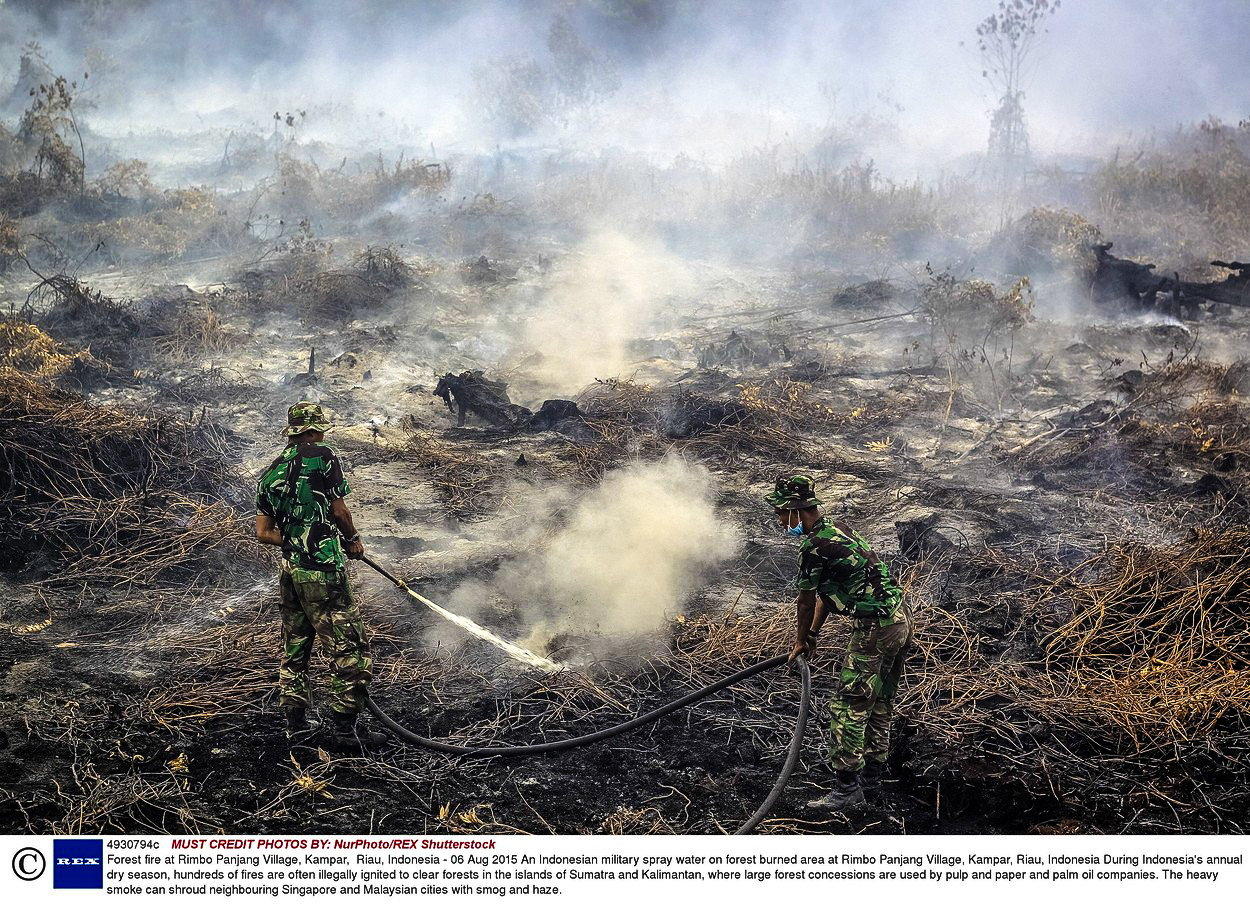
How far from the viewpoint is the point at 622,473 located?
8664mm

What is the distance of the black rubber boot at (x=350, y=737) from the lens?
4.84 meters

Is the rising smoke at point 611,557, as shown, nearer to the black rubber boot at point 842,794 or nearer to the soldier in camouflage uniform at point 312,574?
the soldier in camouflage uniform at point 312,574

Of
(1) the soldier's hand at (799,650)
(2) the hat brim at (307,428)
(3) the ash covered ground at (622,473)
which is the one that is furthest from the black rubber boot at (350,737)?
(1) the soldier's hand at (799,650)

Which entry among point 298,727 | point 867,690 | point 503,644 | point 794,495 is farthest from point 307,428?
point 867,690

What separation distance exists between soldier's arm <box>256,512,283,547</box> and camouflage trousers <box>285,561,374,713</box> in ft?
0.45

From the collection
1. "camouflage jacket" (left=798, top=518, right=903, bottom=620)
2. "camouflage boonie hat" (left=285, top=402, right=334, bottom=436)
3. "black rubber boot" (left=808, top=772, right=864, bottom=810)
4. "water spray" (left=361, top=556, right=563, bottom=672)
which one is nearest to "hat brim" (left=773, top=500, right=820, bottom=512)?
"camouflage jacket" (left=798, top=518, right=903, bottom=620)

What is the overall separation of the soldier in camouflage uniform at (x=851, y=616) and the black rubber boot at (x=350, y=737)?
2272mm

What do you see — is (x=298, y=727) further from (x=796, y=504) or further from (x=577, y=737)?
(x=796, y=504)

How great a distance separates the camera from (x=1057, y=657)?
18.5ft

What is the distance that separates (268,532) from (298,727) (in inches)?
43.3

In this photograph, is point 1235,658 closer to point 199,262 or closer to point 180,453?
point 180,453
